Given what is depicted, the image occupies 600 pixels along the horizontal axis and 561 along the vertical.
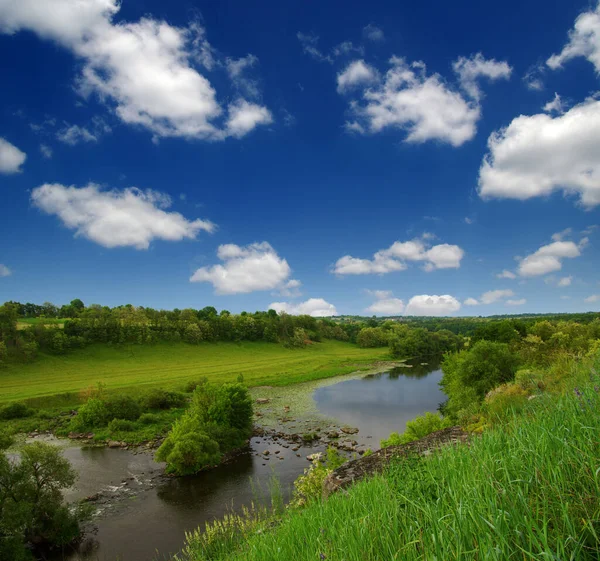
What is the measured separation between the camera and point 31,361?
254 ft

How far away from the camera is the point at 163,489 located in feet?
91.5

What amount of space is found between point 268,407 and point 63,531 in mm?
36337

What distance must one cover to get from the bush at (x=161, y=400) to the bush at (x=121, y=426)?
7.05 m

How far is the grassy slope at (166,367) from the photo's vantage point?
218ft

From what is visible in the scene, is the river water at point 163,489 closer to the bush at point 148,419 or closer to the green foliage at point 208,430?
the green foliage at point 208,430

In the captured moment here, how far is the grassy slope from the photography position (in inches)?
2613

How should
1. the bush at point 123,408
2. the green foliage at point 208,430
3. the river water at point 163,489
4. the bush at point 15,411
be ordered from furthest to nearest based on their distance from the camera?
1. the bush at point 15,411
2. the bush at point 123,408
3. the green foliage at point 208,430
4. the river water at point 163,489

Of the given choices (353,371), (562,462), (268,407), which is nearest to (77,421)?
(268,407)

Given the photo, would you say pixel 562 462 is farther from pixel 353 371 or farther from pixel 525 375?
pixel 353 371

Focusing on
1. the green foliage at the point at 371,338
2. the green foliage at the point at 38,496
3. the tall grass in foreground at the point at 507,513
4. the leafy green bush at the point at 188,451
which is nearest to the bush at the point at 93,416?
the leafy green bush at the point at 188,451

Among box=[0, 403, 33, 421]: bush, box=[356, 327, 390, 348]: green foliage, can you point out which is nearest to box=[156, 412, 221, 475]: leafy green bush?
box=[0, 403, 33, 421]: bush

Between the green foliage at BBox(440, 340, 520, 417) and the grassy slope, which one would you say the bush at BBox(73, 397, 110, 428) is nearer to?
the grassy slope

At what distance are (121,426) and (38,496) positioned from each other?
24.3 m

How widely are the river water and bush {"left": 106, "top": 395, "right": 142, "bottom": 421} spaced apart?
26.6ft
